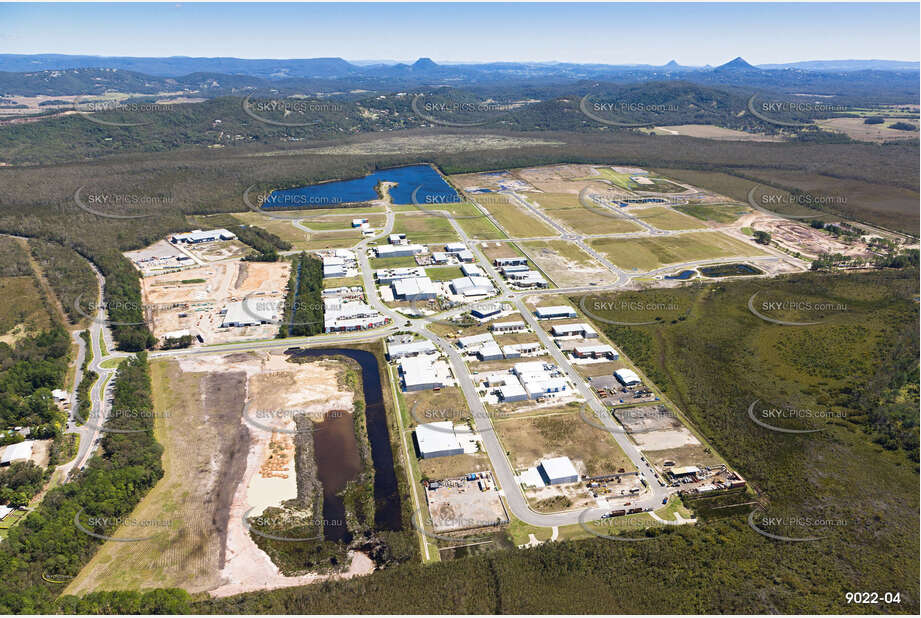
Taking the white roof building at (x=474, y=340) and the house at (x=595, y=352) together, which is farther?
the white roof building at (x=474, y=340)

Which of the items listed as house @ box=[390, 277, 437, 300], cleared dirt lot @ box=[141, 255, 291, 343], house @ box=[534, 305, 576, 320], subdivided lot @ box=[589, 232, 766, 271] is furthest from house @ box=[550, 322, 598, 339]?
cleared dirt lot @ box=[141, 255, 291, 343]

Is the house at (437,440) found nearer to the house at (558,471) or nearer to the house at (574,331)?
the house at (558,471)

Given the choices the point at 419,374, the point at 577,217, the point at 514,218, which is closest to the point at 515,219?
the point at 514,218

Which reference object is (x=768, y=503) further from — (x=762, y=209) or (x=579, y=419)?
(x=762, y=209)

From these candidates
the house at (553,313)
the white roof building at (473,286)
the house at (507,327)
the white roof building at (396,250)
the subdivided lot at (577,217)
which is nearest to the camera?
the house at (507,327)

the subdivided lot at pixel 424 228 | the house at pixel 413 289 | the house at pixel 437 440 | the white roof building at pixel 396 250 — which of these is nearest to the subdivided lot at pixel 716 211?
the subdivided lot at pixel 424 228

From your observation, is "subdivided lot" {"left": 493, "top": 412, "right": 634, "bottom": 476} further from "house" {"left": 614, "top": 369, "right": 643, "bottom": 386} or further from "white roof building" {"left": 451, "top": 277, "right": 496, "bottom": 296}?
"white roof building" {"left": 451, "top": 277, "right": 496, "bottom": 296}
